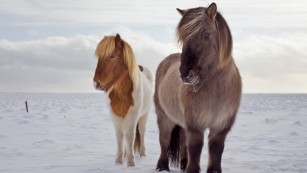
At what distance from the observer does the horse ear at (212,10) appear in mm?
4273

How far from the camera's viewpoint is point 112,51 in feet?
20.1

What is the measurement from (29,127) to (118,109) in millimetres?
8298

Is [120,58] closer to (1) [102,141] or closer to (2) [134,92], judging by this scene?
(2) [134,92]

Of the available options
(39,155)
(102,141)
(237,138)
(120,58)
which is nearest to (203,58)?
(120,58)

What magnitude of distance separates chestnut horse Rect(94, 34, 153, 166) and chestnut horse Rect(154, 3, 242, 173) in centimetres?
119

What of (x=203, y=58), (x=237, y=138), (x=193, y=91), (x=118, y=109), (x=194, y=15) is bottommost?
(x=237, y=138)

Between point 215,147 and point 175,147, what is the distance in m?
1.28

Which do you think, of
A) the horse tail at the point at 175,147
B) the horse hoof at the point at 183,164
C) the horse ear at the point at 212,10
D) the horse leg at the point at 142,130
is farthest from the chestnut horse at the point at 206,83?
the horse leg at the point at 142,130

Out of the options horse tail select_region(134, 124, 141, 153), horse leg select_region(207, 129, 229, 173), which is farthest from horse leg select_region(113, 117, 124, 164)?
horse leg select_region(207, 129, 229, 173)

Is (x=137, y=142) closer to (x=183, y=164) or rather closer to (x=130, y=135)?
(x=130, y=135)

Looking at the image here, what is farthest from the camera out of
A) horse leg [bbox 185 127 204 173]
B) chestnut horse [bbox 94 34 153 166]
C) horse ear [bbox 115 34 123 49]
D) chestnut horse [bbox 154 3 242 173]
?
horse ear [bbox 115 34 123 49]

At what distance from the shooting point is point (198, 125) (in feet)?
15.1

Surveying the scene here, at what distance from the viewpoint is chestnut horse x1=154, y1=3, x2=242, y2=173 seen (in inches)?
166

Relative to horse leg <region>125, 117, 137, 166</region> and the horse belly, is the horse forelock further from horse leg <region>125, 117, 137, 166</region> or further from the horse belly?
horse leg <region>125, 117, 137, 166</region>
